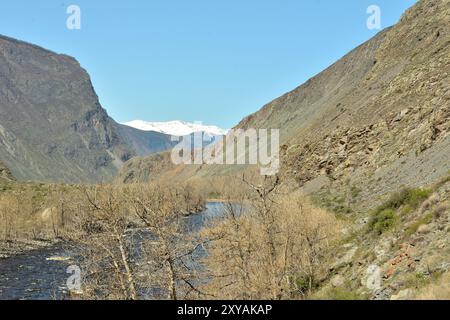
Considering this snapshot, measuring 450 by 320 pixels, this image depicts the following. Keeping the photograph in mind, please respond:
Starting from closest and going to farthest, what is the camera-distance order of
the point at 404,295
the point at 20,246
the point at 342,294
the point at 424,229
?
1. the point at 404,295
2. the point at 424,229
3. the point at 342,294
4. the point at 20,246

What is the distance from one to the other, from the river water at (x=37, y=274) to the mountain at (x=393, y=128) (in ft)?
56.8

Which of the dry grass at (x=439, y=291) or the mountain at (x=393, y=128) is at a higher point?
the mountain at (x=393, y=128)

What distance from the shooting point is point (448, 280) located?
15.1 m

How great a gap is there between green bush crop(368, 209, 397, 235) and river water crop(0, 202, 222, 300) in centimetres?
1178

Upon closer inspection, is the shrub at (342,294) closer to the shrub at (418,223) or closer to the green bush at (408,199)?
the shrub at (418,223)

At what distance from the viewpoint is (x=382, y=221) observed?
2847 centimetres

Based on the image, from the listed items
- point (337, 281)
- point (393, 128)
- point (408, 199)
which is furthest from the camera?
point (393, 128)

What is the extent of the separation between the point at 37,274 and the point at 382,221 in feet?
122

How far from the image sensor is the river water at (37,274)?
3925 cm

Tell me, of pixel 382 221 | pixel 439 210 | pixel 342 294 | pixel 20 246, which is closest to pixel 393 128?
pixel 382 221

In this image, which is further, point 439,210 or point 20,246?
point 20,246

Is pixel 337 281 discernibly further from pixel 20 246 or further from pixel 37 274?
pixel 20 246

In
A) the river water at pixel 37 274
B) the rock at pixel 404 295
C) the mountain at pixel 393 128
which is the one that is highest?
the mountain at pixel 393 128

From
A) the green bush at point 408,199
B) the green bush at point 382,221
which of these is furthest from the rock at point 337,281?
the green bush at point 408,199
